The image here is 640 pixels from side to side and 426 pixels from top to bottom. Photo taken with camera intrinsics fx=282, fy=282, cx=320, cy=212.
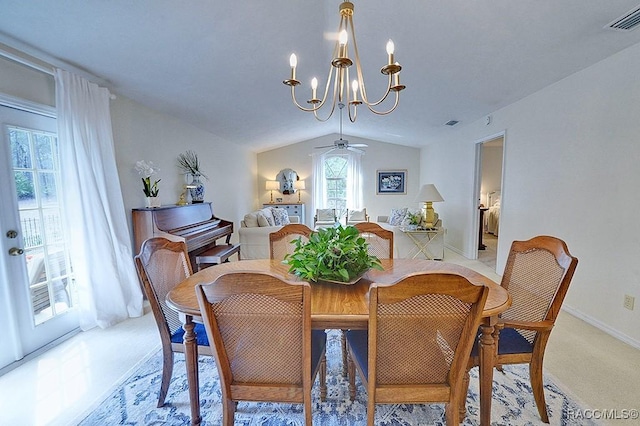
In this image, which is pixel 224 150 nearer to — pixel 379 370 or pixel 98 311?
pixel 98 311

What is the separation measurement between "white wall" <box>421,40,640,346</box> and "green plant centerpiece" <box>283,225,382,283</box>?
2359mm

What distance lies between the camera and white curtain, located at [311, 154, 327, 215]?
806 cm

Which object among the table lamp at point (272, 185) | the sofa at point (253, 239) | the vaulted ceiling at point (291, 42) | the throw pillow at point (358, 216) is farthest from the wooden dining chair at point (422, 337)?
the table lamp at point (272, 185)

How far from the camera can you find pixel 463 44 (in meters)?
2.58

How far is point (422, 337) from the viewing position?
3.61 feet

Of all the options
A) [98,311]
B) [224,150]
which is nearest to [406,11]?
[98,311]

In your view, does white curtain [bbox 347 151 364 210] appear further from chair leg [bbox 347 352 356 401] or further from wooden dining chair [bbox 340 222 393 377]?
chair leg [bbox 347 352 356 401]

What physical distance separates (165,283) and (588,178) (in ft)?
11.9

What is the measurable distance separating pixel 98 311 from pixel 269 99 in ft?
10.7

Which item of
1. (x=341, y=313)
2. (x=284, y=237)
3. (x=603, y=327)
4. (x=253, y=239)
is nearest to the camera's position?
(x=341, y=313)

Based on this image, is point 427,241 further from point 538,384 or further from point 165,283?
point 165,283

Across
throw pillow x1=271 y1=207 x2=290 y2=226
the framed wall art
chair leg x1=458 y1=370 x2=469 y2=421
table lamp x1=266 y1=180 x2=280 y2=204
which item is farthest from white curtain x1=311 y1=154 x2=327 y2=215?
chair leg x1=458 y1=370 x2=469 y2=421

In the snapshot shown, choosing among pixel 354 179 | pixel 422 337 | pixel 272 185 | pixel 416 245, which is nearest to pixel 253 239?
pixel 416 245

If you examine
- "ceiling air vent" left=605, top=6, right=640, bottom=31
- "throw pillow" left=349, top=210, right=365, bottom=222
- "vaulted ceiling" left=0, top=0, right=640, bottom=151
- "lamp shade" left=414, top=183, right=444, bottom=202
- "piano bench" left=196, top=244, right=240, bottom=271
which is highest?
"vaulted ceiling" left=0, top=0, right=640, bottom=151
